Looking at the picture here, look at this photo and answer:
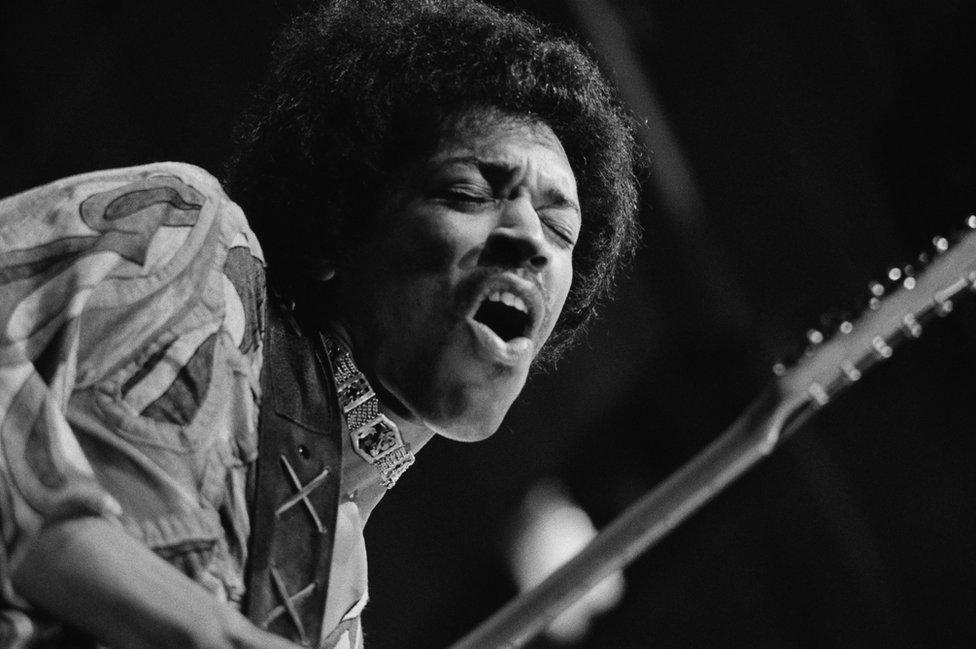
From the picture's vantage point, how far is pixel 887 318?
4.19 ft

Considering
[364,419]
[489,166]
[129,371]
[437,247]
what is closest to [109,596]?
[129,371]

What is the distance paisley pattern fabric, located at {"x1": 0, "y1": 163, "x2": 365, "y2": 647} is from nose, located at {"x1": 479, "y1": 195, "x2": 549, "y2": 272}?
1.15 ft

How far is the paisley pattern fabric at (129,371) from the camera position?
3.59 feet

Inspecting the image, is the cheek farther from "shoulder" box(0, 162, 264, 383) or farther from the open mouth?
"shoulder" box(0, 162, 264, 383)

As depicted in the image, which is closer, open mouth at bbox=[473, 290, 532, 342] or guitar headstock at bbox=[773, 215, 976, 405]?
guitar headstock at bbox=[773, 215, 976, 405]

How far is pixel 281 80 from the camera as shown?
1.86 meters

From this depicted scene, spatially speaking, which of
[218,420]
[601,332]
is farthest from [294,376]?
[601,332]

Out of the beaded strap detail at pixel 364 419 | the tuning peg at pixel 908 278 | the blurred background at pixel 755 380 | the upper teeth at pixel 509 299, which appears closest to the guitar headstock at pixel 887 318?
the tuning peg at pixel 908 278

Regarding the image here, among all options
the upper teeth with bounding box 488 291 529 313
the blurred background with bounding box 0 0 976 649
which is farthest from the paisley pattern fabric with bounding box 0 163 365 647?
the blurred background with bounding box 0 0 976 649

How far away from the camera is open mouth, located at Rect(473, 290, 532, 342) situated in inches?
62.5

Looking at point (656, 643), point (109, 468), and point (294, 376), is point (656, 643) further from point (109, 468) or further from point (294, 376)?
point (109, 468)

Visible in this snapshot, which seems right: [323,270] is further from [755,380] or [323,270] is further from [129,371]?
[755,380]

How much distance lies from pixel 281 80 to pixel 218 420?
763mm

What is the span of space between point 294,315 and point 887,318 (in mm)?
715
